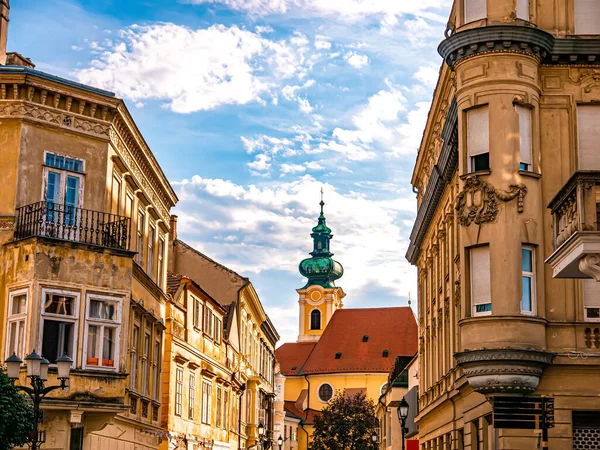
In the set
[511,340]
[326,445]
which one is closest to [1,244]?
[511,340]

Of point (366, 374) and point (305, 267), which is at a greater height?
point (305, 267)

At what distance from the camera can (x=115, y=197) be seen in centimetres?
2689

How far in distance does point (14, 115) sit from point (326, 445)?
7473 centimetres

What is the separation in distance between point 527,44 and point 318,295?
116581 millimetres

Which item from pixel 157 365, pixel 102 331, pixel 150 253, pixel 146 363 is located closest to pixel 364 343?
pixel 157 365

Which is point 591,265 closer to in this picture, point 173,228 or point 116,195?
point 116,195

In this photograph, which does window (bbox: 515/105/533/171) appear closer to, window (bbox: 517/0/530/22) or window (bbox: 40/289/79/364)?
window (bbox: 517/0/530/22)

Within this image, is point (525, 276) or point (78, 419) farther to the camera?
point (78, 419)

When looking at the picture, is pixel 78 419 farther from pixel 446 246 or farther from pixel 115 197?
pixel 446 246

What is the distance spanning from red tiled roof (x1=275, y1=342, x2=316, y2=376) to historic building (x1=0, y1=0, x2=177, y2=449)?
342 ft

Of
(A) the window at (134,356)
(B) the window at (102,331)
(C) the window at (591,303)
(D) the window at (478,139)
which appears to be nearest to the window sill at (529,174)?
(D) the window at (478,139)

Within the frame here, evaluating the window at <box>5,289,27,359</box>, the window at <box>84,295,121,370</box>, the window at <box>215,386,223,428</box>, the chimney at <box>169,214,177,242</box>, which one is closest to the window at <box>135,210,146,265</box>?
the window at <box>84,295,121,370</box>

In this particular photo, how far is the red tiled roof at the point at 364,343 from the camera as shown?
118 m

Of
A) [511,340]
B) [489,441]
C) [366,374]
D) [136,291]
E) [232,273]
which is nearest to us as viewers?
[511,340]
